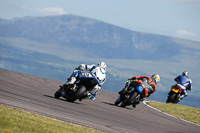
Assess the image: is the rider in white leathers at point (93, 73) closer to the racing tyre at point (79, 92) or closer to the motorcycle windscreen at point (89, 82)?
the motorcycle windscreen at point (89, 82)

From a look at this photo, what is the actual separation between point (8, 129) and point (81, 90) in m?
8.15

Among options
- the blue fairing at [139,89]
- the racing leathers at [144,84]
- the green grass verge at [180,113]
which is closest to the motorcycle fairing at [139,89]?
the blue fairing at [139,89]

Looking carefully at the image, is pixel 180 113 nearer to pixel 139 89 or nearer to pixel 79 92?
pixel 139 89

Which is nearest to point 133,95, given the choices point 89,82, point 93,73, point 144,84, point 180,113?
point 144,84

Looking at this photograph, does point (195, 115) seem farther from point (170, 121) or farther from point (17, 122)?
point (17, 122)

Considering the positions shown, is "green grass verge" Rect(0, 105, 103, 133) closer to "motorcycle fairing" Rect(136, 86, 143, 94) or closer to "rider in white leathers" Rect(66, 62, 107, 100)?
"rider in white leathers" Rect(66, 62, 107, 100)

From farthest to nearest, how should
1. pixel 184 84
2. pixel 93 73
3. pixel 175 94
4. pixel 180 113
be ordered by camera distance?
1. pixel 175 94
2. pixel 184 84
3. pixel 180 113
4. pixel 93 73

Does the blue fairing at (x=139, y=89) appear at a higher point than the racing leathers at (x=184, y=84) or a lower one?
lower

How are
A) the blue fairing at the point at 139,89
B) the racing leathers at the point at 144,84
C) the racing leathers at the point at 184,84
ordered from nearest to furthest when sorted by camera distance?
the blue fairing at the point at 139,89
the racing leathers at the point at 144,84
the racing leathers at the point at 184,84

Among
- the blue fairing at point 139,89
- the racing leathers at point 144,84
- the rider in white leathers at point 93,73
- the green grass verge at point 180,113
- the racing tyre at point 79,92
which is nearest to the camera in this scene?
the racing tyre at point 79,92

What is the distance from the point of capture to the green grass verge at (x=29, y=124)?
9.91 metres

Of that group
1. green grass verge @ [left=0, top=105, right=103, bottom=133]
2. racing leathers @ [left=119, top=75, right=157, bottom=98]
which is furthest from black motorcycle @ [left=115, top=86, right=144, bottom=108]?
green grass verge @ [left=0, top=105, right=103, bottom=133]

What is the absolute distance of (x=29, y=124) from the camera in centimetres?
1062

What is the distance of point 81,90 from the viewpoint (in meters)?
17.6
